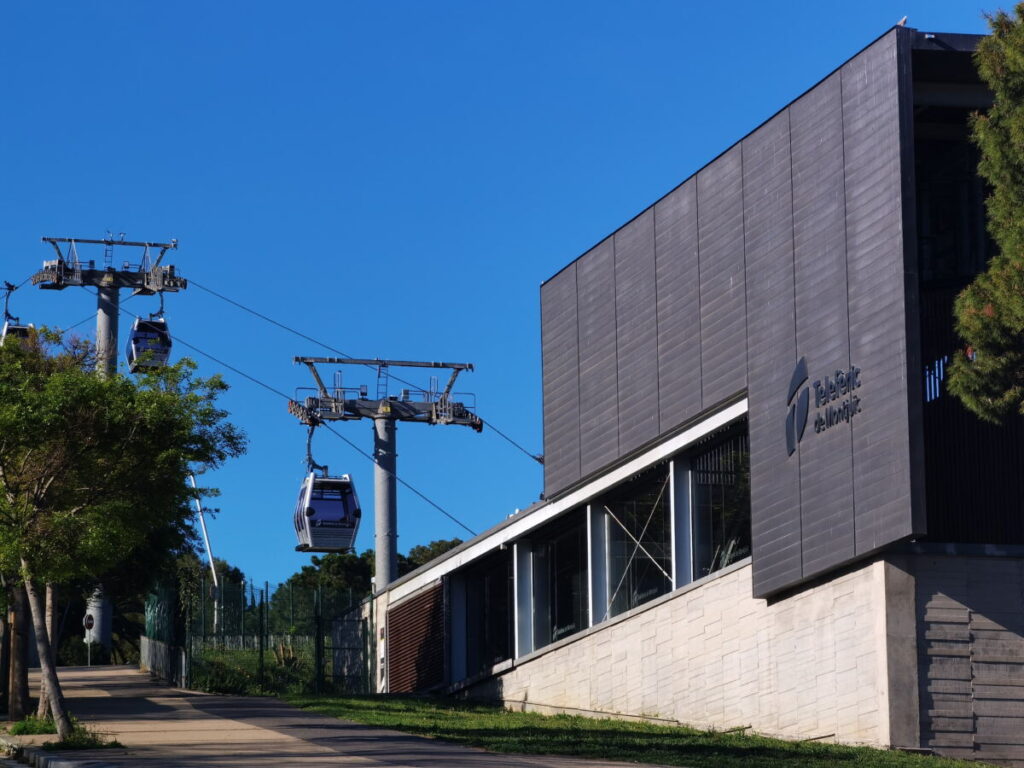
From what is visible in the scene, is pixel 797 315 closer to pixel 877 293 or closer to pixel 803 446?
pixel 803 446

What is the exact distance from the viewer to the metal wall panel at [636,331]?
33219 millimetres

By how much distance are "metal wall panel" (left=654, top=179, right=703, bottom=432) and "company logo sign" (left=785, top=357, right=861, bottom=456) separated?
144 inches

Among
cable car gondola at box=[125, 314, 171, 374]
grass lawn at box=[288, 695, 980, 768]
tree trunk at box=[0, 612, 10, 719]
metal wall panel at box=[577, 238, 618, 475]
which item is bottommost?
grass lawn at box=[288, 695, 980, 768]

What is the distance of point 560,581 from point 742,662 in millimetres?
10253

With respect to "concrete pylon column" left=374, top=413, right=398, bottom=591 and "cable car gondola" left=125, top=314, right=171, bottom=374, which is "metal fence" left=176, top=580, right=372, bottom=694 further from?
"cable car gondola" left=125, top=314, right=171, bottom=374

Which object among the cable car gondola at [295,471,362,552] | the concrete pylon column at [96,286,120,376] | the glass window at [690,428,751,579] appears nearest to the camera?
the glass window at [690,428,751,579]

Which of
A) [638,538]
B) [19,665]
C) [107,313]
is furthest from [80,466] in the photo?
[107,313]

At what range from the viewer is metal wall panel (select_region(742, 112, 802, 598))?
2772 centimetres

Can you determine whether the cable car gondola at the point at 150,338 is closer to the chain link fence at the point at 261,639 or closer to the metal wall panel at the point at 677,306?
the chain link fence at the point at 261,639

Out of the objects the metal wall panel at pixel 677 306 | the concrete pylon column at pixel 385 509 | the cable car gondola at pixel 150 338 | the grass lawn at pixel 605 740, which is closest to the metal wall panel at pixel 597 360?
the metal wall panel at pixel 677 306

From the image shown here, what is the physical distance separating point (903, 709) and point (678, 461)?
913 cm

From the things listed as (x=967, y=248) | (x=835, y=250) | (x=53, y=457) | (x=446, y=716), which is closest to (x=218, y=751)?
(x=53, y=457)

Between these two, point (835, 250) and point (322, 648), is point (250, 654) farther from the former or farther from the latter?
point (835, 250)

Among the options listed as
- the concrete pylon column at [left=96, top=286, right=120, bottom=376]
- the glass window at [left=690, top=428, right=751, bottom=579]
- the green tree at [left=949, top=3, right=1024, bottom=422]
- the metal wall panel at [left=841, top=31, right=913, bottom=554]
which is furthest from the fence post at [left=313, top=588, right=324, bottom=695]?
the concrete pylon column at [left=96, top=286, right=120, bottom=376]
